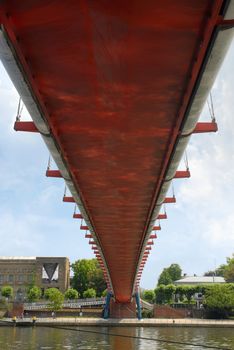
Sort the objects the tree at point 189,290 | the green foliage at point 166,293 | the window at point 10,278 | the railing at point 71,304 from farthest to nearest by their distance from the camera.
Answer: the window at point 10,278 → the green foliage at point 166,293 → the tree at point 189,290 → the railing at point 71,304

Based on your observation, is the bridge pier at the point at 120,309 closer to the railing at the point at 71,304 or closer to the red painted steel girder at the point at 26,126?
the railing at the point at 71,304

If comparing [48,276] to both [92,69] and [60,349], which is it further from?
[92,69]

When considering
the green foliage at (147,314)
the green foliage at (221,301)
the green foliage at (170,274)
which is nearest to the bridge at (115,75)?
the green foliage at (221,301)

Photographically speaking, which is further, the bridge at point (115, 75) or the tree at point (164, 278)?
the tree at point (164, 278)

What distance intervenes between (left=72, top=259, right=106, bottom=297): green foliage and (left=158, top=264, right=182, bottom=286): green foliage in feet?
119

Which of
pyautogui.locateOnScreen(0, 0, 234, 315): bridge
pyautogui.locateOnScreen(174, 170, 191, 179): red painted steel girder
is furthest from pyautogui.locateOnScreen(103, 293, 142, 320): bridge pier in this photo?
pyautogui.locateOnScreen(0, 0, 234, 315): bridge

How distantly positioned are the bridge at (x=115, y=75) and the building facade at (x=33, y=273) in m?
93.2

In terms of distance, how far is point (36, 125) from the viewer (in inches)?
505

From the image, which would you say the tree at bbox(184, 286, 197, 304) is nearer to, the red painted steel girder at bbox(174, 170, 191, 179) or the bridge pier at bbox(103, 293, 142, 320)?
the bridge pier at bbox(103, 293, 142, 320)

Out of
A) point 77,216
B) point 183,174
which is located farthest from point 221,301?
point 183,174

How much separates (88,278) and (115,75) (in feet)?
339

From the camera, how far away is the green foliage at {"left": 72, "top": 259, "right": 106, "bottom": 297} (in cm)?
10850

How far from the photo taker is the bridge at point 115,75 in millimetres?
8133

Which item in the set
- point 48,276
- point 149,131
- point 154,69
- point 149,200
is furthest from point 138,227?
point 48,276
